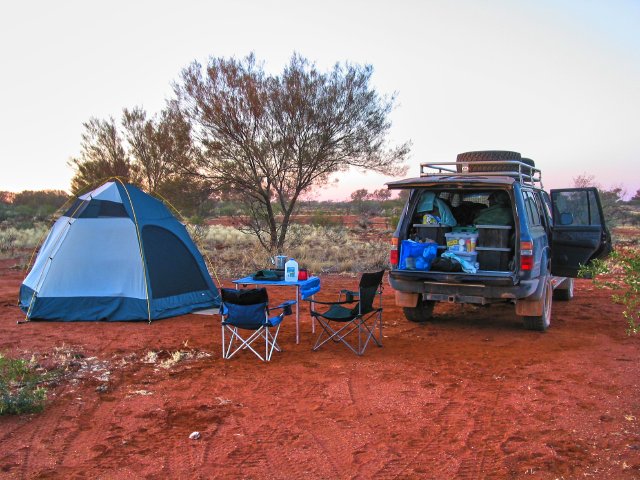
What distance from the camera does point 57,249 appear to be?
8.78 meters

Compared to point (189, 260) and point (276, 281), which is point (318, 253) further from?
point (276, 281)

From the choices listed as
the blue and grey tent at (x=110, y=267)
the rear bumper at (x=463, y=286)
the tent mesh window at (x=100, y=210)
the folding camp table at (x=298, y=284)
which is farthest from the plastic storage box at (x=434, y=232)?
the tent mesh window at (x=100, y=210)

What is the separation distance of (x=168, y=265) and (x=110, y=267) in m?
0.86

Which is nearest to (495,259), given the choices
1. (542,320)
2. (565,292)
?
(542,320)

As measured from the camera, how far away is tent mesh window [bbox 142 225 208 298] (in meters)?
8.75

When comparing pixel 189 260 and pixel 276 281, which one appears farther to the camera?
pixel 189 260

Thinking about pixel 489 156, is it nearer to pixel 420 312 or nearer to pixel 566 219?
pixel 566 219

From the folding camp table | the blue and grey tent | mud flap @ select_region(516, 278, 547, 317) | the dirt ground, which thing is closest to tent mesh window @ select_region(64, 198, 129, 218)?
the blue and grey tent

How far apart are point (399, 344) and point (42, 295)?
17.9 feet

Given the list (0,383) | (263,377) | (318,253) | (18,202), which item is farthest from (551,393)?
(18,202)

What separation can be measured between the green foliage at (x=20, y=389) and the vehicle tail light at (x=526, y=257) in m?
5.38

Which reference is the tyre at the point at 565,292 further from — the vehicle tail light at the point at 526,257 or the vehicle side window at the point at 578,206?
the vehicle tail light at the point at 526,257

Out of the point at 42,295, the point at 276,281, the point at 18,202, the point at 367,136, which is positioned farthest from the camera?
the point at 18,202

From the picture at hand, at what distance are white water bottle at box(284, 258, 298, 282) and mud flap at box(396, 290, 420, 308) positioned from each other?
1.45 metres
